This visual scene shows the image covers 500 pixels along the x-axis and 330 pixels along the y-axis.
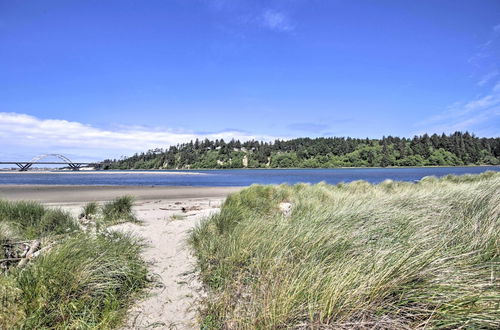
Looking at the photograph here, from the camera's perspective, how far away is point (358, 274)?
2.91 meters

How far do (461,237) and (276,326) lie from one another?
3191 mm

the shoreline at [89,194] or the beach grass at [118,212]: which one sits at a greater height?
the beach grass at [118,212]

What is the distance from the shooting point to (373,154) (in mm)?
156375

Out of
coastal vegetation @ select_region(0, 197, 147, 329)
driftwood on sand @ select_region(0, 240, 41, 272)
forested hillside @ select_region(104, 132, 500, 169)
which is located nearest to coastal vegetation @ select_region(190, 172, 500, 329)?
coastal vegetation @ select_region(0, 197, 147, 329)

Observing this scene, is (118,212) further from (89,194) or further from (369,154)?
(369,154)

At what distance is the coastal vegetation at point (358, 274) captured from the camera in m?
2.47

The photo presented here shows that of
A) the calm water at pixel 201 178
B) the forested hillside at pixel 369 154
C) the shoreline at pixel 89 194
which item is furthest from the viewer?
the forested hillside at pixel 369 154

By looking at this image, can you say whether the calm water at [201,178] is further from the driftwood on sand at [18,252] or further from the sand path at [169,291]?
the driftwood on sand at [18,252]

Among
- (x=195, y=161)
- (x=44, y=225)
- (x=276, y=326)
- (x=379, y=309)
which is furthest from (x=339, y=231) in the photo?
(x=195, y=161)

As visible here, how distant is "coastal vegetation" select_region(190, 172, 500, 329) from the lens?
2.47 m

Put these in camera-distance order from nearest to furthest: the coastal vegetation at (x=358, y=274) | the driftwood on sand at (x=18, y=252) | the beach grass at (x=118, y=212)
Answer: the coastal vegetation at (x=358, y=274)
the driftwood on sand at (x=18, y=252)
the beach grass at (x=118, y=212)

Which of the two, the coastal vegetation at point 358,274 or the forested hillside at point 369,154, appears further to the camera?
the forested hillside at point 369,154

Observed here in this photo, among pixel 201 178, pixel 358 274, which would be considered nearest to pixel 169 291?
pixel 358 274

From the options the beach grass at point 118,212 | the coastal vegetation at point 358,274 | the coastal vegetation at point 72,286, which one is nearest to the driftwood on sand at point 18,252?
the coastal vegetation at point 72,286
